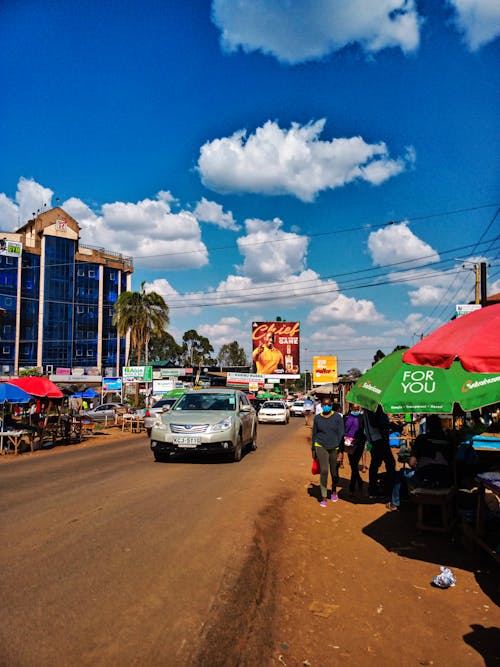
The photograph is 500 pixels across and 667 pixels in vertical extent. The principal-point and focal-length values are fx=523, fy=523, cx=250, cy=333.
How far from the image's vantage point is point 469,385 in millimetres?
5500

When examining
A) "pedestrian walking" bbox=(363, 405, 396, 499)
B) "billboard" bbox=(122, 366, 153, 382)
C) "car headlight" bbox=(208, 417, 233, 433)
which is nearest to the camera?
"pedestrian walking" bbox=(363, 405, 396, 499)

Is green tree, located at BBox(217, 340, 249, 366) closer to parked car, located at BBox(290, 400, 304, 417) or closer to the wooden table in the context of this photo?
parked car, located at BBox(290, 400, 304, 417)

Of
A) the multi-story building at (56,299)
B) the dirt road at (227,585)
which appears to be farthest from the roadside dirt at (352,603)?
the multi-story building at (56,299)

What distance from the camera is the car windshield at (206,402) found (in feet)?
44.9

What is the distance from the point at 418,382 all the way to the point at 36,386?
45.7 feet

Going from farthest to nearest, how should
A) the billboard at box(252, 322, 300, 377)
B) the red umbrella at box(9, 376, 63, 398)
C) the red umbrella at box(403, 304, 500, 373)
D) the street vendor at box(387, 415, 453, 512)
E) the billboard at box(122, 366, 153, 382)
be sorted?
the billboard at box(252, 322, 300, 377) → the billboard at box(122, 366, 153, 382) → the red umbrella at box(9, 376, 63, 398) → the street vendor at box(387, 415, 453, 512) → the red umbrella at box(403, 304, 500, 373)

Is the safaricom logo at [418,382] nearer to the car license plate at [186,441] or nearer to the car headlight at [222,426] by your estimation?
the car headlight at [222,426]

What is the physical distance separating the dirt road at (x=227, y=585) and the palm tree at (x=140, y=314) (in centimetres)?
3857

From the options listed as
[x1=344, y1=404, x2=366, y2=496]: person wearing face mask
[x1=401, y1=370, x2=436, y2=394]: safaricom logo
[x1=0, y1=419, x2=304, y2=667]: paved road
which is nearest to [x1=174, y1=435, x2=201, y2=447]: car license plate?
[x1=0, y1=419, x2=304, y2=667]: paved road

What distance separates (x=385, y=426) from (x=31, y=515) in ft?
19.5

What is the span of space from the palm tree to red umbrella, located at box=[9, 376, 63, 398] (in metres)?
29.2

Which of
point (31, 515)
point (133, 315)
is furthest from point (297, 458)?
point (133, 315)

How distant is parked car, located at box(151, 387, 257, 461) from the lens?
12266mm

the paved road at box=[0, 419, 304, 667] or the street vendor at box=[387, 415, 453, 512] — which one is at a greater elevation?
the street vendor at box=[387, 415, 453, 512]
